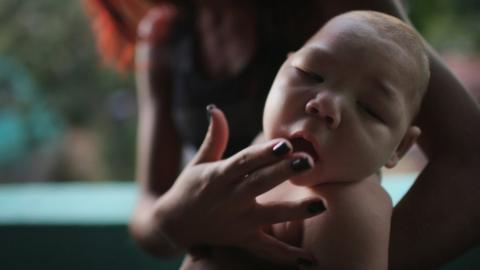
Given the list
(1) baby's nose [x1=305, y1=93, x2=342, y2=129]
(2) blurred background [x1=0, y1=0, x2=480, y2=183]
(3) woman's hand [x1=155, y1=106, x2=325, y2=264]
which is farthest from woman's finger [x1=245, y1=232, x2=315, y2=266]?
(2) blurred background [x1=0, y1=0, x2=480, y2=183]

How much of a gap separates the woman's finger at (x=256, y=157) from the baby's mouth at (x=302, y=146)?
0.06ft

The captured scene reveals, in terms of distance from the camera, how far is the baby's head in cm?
47

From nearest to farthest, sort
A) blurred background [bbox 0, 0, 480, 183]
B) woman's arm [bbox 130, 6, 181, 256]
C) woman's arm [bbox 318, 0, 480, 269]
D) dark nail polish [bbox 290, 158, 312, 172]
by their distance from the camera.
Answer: dark nail polish [bbox 290, 158, 312, 172] < woman's arm [bbox 318, 0, 480, 269] < woman's arm [bbox 130, 6, 181, 256] < blurred background [bbox 0, 0, 480, 183]

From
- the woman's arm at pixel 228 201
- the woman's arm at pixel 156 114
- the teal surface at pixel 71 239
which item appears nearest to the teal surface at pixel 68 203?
the teal surface at pixel 71 239

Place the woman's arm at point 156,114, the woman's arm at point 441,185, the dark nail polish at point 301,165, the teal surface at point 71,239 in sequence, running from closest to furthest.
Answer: the dark nail polish at point 301,165 < the woman's arm at point 441,185 < the woman's arm at point 156,114 < the teal surface at point 71,239

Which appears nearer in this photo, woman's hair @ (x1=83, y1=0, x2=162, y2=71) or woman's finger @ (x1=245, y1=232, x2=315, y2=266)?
woman's finger @ (x1=245, y1=232, x2=315, y2=266)

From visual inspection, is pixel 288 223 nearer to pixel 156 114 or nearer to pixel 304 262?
pixel 304 262

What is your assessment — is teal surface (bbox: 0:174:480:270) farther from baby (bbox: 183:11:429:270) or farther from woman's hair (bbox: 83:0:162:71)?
baby (bbox: 183:11:429:270)

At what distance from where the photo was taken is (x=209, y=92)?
876mm

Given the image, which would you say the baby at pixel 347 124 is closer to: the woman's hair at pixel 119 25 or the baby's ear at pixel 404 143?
the baby's ear at pixel 404 143

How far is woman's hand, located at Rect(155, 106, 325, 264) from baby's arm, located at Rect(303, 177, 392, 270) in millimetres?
15

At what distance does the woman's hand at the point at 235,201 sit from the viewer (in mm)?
465

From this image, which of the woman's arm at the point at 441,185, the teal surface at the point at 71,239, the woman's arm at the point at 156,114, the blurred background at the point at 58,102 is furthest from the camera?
the blurred background at the point at 58,102

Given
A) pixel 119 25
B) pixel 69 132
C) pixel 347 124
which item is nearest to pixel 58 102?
pixel 69 132
